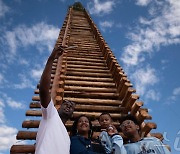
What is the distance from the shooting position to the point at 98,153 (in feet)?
8.49

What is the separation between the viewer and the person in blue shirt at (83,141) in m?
2.54

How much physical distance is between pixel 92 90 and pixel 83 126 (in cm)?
234

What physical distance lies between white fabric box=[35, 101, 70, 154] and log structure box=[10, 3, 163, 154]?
0.69m

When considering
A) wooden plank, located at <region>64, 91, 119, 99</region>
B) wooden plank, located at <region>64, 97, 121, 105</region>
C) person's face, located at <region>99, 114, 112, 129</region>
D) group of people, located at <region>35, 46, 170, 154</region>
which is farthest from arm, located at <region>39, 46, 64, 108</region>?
wooden plank, located at <region>64, 91, 119, 99</region>

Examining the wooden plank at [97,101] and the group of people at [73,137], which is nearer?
the group of people at [73,137]

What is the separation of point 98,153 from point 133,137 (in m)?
0.48

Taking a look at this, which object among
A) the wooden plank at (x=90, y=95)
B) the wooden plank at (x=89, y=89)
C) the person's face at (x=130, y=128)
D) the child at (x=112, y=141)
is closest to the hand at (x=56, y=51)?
the child at (x=112, y=141)

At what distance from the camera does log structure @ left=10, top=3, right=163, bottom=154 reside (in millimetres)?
3961

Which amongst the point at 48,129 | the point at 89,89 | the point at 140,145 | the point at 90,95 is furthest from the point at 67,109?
the point at 89,89

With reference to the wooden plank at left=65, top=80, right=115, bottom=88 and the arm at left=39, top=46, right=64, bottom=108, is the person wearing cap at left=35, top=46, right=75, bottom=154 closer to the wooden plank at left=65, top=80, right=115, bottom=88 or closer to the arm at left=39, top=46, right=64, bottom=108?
the arm at left=39, top=46, right=64, bottom=108

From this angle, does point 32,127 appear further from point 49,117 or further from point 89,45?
point 89,45

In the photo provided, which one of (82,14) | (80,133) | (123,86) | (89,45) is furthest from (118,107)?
(82,14)

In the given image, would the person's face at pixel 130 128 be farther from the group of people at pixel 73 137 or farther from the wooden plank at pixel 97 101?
the wooden plank at pixel 97 101

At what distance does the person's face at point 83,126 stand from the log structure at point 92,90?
2.41ft
